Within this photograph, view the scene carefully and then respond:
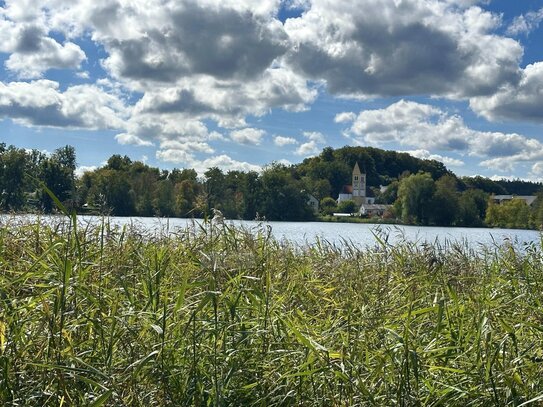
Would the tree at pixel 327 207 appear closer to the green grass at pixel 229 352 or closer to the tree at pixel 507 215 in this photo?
the tree at pixel 507 215

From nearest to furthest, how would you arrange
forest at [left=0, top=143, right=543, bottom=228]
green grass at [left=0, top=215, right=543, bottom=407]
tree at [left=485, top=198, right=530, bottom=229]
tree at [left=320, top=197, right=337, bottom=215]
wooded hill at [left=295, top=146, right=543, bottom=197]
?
green grass at [left=0, top=215, right=543, bottom=407] < forest at [left=0, top=143, right=543, bottom=228] < tree at [left=485, top=198, right=530, bottom=229] < tree at [left=320, top=197, right=337, bottom=215] < wooded hill at [left=295, top=146, right=543, bottom=197]

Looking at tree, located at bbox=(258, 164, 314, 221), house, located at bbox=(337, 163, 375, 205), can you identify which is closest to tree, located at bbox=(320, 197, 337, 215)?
tree, located at bbox=(258, 164, 314, 221)

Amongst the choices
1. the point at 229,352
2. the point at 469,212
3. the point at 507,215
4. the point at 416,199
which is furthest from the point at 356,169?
the point at 229,352

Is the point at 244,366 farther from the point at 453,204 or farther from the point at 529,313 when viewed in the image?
the point at 453,204

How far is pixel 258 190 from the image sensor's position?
26344 mm

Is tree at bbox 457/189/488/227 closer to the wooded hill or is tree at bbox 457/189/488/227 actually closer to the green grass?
the wooded hill

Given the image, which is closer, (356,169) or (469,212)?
(469,212)

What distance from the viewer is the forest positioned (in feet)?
19.0

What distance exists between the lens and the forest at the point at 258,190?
19.0ft

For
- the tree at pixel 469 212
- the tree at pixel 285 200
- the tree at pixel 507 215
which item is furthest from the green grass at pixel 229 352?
the tree at pixel 469 212

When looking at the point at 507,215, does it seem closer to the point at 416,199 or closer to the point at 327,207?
the point at 416,199

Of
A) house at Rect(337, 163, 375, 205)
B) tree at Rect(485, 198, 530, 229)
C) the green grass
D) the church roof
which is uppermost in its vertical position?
the church roof

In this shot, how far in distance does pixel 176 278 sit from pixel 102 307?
4.05 feet

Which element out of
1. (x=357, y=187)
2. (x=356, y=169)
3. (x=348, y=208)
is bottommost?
(x=348, y=208)
